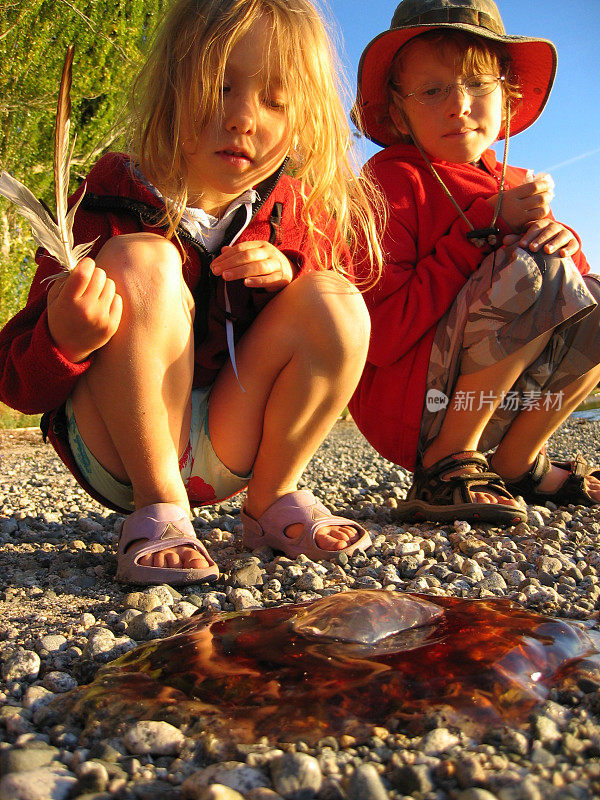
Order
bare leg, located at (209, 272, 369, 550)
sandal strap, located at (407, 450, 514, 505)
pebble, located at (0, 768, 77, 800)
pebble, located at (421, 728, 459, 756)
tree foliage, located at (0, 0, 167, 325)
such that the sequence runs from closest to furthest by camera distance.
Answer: pebble, located at (0, 768, 77, 800) < pebble, located at (421, 728, 459, 756) < bare leg, located at (209, 272, 369, 550) < sandal strap, located at (407, 450, 514, 505) < tree foliage, located at (0, 0, 167, 325)

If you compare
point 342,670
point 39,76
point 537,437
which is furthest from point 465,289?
point 39,76

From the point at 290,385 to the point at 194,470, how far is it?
48 centimetres

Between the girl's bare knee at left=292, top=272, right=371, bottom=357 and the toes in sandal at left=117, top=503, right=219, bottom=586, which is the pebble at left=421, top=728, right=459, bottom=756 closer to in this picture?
the toes in sandal at left=117, top=503, right=219, bottom=586

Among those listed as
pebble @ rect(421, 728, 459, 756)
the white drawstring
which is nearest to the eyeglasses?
the white drawstring

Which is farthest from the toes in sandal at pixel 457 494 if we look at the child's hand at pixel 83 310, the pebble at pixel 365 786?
Answer: the pebble at pixel 365 786

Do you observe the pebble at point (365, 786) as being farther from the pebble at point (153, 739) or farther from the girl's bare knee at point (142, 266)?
the girl's bare knee at point (142, 266)

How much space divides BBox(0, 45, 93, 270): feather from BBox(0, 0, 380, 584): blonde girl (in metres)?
0.08

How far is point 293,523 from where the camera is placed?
226 centimetres

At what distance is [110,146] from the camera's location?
379 inches

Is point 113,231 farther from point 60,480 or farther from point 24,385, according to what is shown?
point 60,480

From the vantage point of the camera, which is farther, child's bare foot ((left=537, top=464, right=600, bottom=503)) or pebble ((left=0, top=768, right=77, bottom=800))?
child's bare foot ((left=537, top=464, right=600, bottom=503))

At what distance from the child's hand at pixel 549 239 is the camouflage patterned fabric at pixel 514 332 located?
0.12 feet

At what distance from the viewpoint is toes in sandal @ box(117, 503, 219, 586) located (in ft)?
6.22

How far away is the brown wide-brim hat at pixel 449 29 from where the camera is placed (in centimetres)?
279
